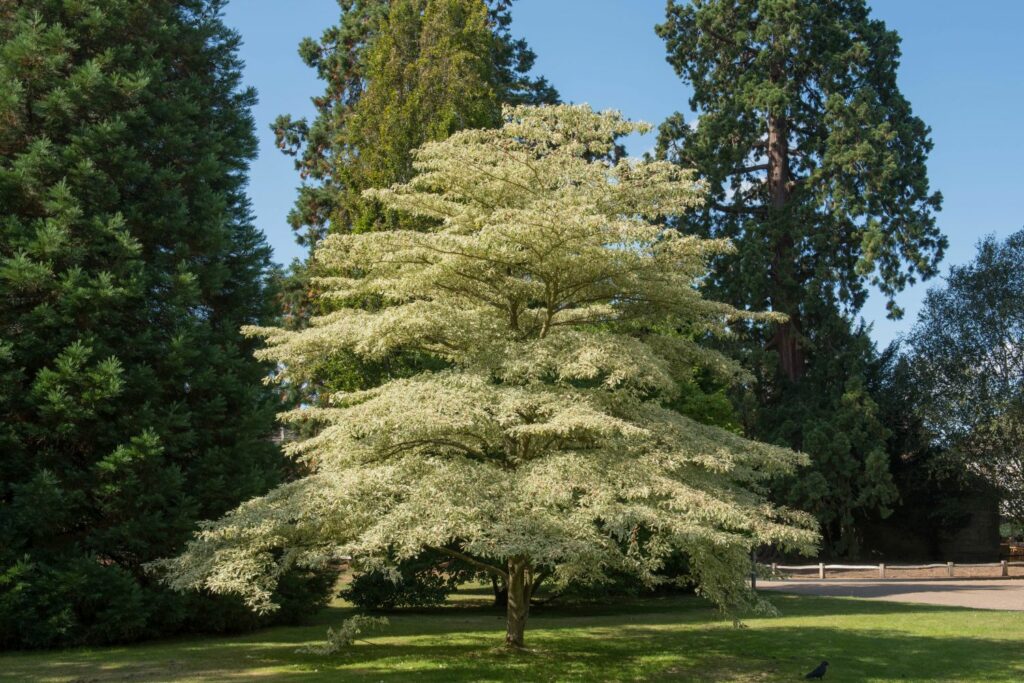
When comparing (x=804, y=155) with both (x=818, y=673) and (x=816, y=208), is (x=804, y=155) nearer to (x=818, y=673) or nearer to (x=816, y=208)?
(x=816, y=208)

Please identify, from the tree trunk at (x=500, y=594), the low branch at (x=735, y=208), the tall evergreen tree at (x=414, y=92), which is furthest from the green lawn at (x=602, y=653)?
the low branch at (x=735, y=208)

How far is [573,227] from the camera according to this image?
11031 mm

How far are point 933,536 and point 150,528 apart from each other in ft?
118

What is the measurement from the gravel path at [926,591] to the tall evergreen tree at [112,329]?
17059 millimetres

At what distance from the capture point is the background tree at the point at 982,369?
113 ft

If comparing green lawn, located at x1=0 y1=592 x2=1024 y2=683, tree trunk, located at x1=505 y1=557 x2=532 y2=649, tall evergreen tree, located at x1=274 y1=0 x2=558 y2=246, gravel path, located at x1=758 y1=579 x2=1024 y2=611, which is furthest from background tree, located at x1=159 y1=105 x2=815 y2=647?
gravel path, located at x1=758 y1=579 x2=1024 y2=611

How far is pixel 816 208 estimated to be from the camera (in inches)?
1430

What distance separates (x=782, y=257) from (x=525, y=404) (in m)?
27.9

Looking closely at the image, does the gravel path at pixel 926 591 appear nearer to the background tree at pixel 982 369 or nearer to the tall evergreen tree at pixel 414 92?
the background tree at pixel 982 369

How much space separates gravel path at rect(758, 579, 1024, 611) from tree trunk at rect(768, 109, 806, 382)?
30.9 ft

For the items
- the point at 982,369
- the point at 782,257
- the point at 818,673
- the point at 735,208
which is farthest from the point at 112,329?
the point at 982,369

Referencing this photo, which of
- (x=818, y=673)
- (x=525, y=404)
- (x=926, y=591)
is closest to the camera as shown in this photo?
(x=525, y=404)

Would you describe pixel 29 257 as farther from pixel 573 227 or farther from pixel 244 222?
pixel 573 227

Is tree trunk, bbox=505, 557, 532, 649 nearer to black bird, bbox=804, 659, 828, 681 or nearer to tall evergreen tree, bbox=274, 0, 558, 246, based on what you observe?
black bird, bbox=804, 659, 828, 681
